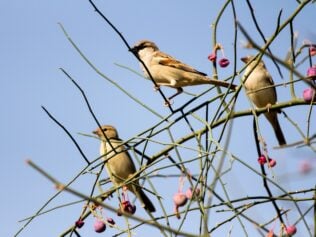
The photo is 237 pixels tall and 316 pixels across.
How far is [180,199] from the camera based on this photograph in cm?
244

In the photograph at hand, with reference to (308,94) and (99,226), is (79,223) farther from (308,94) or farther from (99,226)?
(308,94)

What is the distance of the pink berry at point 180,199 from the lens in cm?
244

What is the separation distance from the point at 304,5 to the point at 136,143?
1211mm

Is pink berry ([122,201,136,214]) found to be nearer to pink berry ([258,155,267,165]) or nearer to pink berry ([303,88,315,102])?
pink berry ([258,155,267,165])

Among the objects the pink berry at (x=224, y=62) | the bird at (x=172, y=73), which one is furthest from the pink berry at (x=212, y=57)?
the bird at (x=172, y=73)

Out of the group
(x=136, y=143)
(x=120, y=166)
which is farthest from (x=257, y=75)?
(x=136, y=143)

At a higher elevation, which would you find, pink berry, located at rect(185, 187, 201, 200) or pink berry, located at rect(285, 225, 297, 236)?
pink berry, located at rect(185, 187, 201, 200)

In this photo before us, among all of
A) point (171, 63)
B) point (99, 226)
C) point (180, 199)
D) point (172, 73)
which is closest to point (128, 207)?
point (99, 226)

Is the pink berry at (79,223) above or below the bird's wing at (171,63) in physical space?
below

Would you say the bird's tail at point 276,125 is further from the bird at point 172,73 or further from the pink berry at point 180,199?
the pink berry at point 180,199

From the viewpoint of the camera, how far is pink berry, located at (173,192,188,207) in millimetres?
2443

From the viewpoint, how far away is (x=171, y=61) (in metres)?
6.42

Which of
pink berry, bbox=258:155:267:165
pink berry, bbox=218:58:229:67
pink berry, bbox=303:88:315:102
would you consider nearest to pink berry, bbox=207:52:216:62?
pink berry, bbox=218:58:229:67

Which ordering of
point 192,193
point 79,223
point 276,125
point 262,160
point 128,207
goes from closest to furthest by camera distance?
point 192,193 < point 262,160 < point 79,223 < point 128,207 < point 276,125
